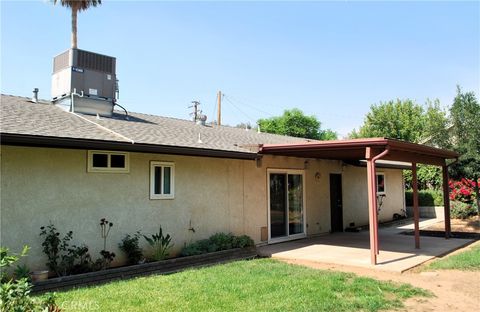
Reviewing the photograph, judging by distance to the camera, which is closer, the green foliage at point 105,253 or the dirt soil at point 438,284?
the dirt soil at point 438,284

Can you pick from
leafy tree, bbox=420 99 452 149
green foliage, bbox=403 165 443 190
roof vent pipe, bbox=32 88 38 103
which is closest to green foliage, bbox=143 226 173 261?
roof vent pipe, bbox=32 88 38 103

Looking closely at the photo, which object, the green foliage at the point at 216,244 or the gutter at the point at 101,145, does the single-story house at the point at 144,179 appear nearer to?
the gutter at the point at 101,145

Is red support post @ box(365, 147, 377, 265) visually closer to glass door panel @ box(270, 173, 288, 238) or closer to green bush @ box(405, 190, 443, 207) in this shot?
glass door panel @ box(270, 173, 288, 238)

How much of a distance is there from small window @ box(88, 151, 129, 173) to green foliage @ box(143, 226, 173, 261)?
5.05ft

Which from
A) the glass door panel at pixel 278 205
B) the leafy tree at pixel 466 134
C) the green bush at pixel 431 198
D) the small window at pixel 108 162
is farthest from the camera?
the green bush at pixel 431 198

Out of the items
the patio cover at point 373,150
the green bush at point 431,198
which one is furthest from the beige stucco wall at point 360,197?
the patio cover at point 373,150

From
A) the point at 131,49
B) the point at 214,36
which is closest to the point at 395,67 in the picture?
the point at 214,36

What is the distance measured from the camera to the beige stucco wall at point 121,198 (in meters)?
6.69

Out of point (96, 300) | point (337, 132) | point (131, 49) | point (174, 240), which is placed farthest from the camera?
point (337, 132)

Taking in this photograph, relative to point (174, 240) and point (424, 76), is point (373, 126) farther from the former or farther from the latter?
point (174, 240)

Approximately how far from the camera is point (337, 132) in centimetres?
4466

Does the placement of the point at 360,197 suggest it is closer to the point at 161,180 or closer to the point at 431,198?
the point at 431,198

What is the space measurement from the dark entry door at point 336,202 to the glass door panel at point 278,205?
308cm

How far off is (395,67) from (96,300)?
54.0ft
